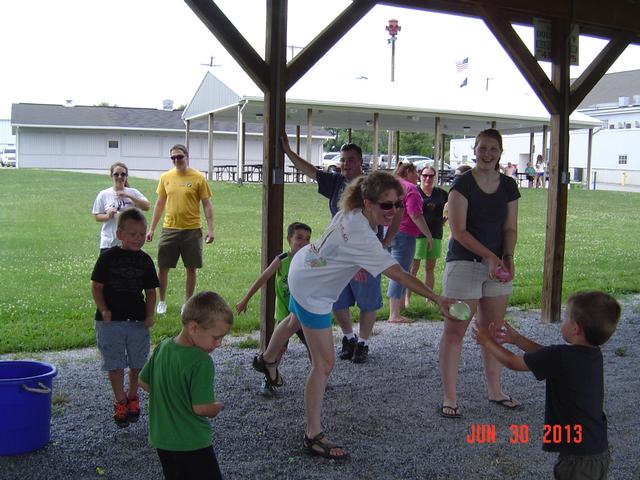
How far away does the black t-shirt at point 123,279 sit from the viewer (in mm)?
3918

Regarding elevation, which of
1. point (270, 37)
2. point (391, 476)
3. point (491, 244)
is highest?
point (270, 37)

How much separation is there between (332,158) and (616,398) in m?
41.1

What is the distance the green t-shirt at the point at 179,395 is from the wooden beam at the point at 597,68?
588 cm

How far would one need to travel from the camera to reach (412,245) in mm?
7324

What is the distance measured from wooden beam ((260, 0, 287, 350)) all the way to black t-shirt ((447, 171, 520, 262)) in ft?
5.36

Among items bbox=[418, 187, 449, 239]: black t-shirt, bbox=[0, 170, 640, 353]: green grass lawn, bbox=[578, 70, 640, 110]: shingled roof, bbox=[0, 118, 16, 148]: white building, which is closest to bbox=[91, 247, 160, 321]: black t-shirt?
bbox=[0, 170, 640, 353]: green grass lawn

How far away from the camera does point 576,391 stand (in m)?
2.67

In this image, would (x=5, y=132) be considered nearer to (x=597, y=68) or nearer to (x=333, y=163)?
(x=333, y=163)

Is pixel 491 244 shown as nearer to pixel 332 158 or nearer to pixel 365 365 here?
pixel 365 365

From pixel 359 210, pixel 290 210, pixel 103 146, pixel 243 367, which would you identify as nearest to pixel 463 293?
pixel 359 210

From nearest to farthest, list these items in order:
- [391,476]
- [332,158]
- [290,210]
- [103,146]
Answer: [391,476], [290,210], [103,146], [332,158]

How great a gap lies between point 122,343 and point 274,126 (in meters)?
2.18

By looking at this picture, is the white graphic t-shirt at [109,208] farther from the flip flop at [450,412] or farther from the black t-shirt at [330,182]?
the flip flop at [450,412]

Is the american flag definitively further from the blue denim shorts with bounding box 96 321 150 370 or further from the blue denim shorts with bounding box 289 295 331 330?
the blue denim shorts with bounding box 289 295 331 330
